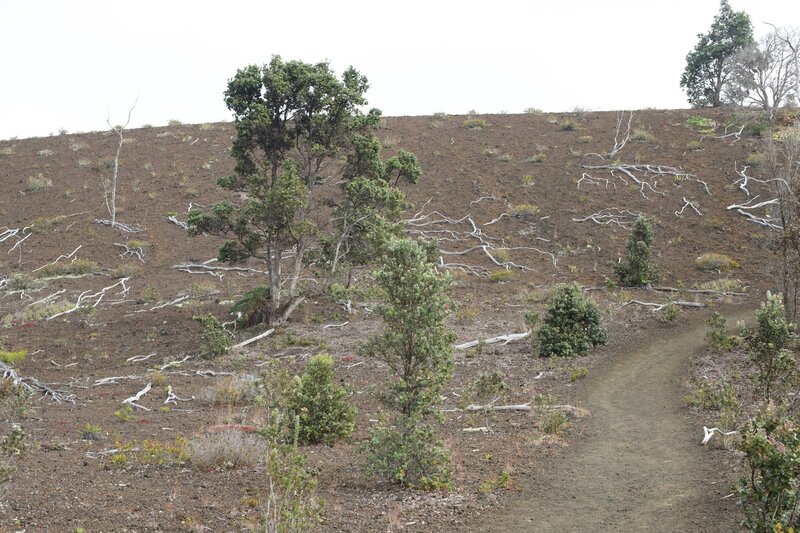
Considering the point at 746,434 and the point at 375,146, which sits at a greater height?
the point at 375,146

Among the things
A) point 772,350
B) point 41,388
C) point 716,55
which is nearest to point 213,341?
point 41,388

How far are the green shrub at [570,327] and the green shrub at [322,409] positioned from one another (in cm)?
697

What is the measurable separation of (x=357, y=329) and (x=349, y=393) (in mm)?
9498

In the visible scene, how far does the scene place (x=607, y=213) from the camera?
29828 millimetres

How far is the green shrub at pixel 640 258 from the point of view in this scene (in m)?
21.8

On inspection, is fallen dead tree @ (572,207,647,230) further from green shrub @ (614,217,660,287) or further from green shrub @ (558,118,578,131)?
green shrub @ (558,118,578,131)

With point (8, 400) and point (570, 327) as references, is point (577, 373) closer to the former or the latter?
point (570, 327)

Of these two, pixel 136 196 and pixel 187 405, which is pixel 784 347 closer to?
pixel 187 405

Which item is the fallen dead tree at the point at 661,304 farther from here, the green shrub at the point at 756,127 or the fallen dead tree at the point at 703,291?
the green shrub at the point at 756,127

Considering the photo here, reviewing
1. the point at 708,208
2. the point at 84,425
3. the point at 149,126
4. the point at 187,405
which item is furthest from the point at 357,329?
the point at 149,126

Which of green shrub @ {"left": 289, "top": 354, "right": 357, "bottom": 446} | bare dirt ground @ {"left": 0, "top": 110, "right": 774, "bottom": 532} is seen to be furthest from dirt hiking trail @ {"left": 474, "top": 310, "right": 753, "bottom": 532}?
green shrub @ {"left": 289, "top": 354, "right": 357, "bottom": 446}

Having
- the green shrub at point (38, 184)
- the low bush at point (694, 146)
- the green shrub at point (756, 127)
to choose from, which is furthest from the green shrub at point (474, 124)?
the green shrub at point (38, 184)

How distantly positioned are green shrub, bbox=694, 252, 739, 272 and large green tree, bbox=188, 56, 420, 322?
12.3m

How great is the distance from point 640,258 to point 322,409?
1532 cm
